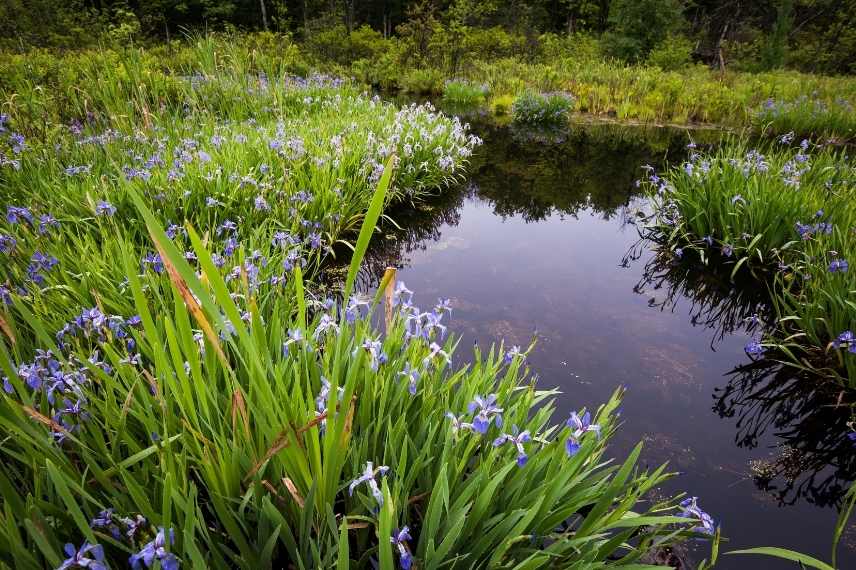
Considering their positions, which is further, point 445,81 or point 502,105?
point 445,81

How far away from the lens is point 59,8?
1546cm

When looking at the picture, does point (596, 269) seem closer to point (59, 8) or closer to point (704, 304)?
point (704, 304)

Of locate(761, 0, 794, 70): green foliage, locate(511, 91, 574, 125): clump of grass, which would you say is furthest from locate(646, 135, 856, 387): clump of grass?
locate(761, 0, 794, 70): green foliage

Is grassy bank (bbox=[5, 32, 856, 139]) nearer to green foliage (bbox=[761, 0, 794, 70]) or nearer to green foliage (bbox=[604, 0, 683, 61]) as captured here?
green foliage (bbox=[604, 0, 683, 61])

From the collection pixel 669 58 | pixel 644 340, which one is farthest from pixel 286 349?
pixel 669 58

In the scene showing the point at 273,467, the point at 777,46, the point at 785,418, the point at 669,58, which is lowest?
the point at 785,418

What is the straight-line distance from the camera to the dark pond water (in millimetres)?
2213

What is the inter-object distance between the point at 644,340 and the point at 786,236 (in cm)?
182

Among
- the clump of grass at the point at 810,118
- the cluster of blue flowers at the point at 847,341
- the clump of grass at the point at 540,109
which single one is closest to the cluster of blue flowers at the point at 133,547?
the cluster of blue flowers at the point at 847,341

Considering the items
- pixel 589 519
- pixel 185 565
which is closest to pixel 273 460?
pixel 185 565

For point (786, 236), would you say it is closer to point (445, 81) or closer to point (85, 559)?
point (85, 559)

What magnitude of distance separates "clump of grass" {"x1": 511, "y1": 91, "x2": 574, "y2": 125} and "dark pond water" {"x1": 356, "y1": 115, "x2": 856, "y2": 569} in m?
5.46

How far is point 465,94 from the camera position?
13.5 meters

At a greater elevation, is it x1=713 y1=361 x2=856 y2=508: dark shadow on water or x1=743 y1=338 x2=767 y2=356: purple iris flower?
x1=743 y1=338 x2=767 y2=356: purple iris flower
